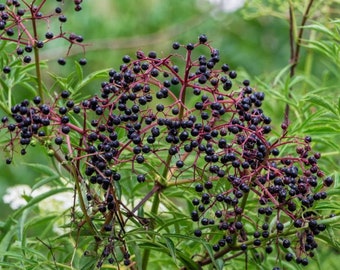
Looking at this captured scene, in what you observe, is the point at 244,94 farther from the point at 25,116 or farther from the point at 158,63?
the point at 25,116

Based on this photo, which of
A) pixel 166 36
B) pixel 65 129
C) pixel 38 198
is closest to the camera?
pixel 65 129

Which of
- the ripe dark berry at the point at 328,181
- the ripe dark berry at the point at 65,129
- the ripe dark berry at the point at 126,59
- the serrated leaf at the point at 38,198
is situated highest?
the ripe dark berry at the point at 126,59

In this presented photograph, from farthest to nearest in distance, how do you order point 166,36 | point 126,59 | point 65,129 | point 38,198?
point 166,36 < point 38,198 < point 126,59 < point 65,129

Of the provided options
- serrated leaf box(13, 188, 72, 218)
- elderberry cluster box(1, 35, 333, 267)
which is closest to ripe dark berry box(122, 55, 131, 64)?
elderberry cluster box(1, 35, 333, 267)

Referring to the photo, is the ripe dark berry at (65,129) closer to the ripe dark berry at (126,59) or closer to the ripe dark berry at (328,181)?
the ripe dark berry at (126,59)

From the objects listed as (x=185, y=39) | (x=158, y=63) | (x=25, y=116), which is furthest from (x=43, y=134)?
(x=185, y=39)

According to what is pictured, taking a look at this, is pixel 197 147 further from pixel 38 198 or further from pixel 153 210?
pixel 38 198

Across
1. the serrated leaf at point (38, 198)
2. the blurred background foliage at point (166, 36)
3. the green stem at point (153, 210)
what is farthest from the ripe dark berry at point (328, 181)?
the blurred background foliage at point (166, 36)

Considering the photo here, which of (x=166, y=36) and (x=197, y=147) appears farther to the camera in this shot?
(x=166, y=36)

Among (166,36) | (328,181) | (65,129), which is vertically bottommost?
(328,181)

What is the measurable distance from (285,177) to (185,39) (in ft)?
11.8

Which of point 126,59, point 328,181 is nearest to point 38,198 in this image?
point 126,59

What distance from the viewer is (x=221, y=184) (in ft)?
6.00

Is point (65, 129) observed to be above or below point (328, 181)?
above
